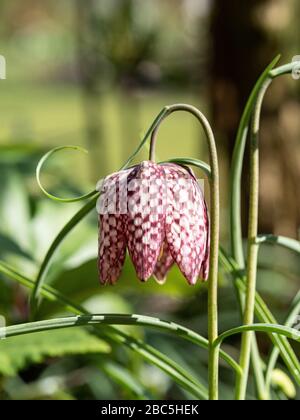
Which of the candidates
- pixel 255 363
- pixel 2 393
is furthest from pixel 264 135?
pixel 255 363

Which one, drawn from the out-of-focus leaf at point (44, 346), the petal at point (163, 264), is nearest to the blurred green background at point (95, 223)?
the out-of-focus leaf at point (44, 346)

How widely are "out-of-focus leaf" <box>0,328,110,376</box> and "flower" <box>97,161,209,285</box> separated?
1.28ft

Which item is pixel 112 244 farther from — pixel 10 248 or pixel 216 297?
pixel 10 248

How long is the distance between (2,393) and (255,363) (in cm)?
56

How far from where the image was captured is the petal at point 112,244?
2.77 ft

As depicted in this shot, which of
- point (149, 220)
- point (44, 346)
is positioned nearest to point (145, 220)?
point (149, 220)

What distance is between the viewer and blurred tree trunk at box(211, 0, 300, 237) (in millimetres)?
2363

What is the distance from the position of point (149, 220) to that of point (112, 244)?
0.05 metres

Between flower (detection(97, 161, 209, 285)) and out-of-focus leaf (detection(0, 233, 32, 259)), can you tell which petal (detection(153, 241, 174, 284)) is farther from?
out-of-focus leaf (detection(0, 233, 32, 259))

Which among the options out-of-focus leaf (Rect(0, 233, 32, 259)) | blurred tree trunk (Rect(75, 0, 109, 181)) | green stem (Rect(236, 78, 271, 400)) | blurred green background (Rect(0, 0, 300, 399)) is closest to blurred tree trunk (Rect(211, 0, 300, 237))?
blurred green background (Rect(0, 0, 300, 399))

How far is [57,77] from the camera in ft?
40.2

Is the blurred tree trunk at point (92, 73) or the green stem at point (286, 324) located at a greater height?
the blurred tree trunk at point (92, 73)

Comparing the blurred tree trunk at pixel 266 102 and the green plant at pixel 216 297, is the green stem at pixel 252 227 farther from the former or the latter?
the blurred tree trunk at pixel 266 102
